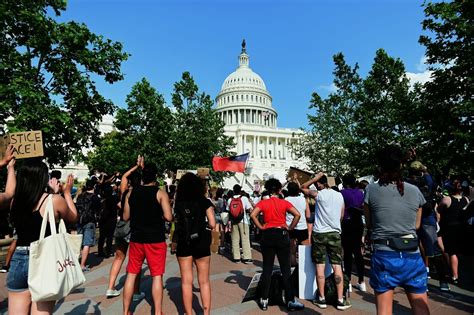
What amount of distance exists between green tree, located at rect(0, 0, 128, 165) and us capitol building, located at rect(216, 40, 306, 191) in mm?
76213

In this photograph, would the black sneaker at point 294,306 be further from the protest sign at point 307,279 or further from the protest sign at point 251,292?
the protest sign at point 251,292

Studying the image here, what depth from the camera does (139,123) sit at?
34.7 metres

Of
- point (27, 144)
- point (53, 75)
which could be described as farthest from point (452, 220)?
point (53, 75)

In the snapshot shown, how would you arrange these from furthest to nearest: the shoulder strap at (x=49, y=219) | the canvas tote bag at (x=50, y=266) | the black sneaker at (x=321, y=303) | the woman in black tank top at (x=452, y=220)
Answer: the woman in black tank top at (x=452, y=220), the black sneaker at (x=321, y=303), the shoulder strap at (x=49, y=219), the canvas tote bag at (x=50, y=266)

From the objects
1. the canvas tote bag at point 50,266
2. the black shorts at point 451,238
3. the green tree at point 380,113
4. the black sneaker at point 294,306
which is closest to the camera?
the canvas tote bag at point 50,266

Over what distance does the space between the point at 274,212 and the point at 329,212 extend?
35.8 inches

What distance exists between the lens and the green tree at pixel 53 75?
1455 cm

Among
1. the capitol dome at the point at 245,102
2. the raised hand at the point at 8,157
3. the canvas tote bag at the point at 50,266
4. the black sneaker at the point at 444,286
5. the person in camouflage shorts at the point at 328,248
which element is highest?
the capitol dome at the point at 245,102

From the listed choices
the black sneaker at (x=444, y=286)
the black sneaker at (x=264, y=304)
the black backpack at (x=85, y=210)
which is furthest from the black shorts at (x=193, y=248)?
the black sneaker at (x=444, y=286)

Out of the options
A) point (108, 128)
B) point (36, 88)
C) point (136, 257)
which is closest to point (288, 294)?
point (136, 257)

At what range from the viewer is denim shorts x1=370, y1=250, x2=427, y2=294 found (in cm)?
332

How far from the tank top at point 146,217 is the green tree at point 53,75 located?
11870 millimetres

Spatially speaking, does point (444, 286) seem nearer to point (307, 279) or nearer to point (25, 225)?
point (307, 279)

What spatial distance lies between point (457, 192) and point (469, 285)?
1863 millimetres
